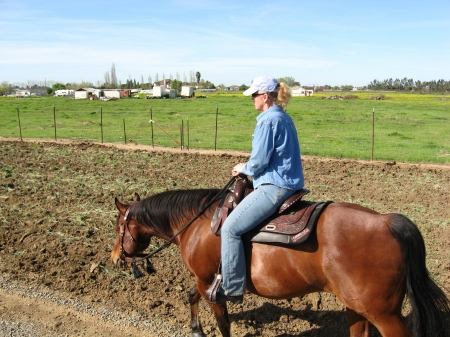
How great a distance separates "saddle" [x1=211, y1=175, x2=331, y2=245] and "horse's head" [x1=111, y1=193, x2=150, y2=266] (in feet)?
3.90

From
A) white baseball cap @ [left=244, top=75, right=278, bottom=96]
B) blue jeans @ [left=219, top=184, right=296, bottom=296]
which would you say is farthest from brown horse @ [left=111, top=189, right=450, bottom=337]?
white baseball cap @ [left=244, top=75, right=278, bottom=96]

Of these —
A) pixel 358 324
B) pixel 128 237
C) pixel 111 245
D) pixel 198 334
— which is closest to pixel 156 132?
pixel 111 245

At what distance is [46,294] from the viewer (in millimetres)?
6012

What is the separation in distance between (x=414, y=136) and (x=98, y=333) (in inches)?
931

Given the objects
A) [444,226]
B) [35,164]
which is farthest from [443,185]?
[35,164]

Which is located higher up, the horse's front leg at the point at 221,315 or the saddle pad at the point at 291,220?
the saddle pad at the point at 291,220

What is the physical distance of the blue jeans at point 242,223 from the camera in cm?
409

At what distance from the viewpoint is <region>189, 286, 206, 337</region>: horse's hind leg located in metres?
5.11

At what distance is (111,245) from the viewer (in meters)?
7.55

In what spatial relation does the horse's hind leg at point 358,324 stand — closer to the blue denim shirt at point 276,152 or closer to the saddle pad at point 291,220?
the saddle pad at point 291,220

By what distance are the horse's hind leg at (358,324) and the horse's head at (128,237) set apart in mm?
2468

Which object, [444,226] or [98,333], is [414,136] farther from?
[98,333]

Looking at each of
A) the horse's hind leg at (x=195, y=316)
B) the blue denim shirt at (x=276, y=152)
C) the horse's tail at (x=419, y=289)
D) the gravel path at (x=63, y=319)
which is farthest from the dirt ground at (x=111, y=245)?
the blue denim shirt at (x=276, y=152)

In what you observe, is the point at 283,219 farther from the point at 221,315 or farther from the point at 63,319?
the point at 63,319
